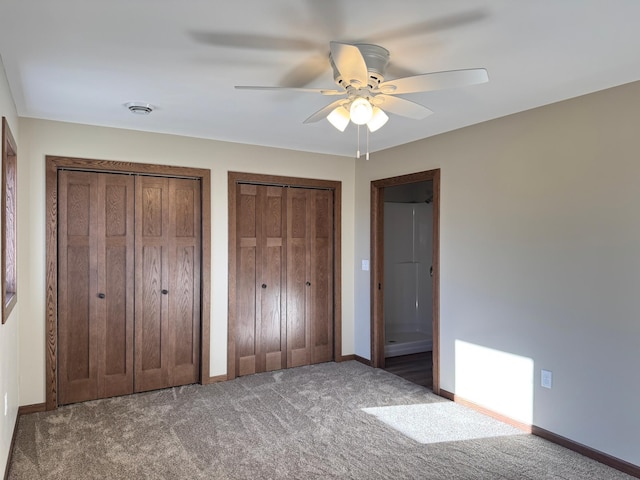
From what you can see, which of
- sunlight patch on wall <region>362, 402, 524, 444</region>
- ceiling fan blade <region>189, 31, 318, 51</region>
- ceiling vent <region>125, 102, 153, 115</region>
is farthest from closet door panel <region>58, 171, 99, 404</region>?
sunlight patch on wall <region>362, 402, 524, 444</region>

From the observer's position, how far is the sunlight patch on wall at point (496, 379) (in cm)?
322

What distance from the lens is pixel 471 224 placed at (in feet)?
12.0

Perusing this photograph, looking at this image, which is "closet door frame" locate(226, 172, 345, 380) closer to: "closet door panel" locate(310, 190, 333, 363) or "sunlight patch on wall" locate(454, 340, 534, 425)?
"closet door panel" locate(310, 190, 333, 363)

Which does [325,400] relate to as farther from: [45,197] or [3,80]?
[3,80]

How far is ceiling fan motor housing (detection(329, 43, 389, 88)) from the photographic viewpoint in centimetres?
212

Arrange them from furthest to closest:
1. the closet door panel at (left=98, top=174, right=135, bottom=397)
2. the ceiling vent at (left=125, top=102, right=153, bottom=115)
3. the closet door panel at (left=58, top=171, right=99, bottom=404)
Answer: the closet door panel at (left=98, top=174, right=135, bottom=397) → the closet door panel at (left=58, top=171, right=99, bottom=404) → the ceiling vent at (left=125, top=102, right=153, bottom=115)

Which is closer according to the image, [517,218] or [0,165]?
[0,165]

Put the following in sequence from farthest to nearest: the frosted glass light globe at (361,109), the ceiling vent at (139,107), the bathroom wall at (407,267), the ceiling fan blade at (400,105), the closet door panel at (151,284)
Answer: the bathroom wall at (407,267)
the closet door panel at (151,284)
the ceiling vent at (139,107)
the ceiling fan blade at (400,105)
the frosted glass light globe at (361,109)

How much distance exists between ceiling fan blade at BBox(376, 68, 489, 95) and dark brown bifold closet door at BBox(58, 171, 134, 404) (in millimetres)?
2651

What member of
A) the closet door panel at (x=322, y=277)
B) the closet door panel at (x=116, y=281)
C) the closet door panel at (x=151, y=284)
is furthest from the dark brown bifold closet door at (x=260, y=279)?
the closet door panel at (x=116, y=281)

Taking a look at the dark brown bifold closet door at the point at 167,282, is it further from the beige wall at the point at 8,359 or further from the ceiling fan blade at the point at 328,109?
the ceiling fan blade at the point at 328,109

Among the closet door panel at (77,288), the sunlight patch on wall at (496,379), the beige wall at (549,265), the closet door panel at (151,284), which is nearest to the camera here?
the beige wall at (549,265)

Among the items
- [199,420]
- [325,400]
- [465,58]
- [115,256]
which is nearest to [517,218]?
[465,58]

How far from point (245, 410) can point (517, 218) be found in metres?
2.58
